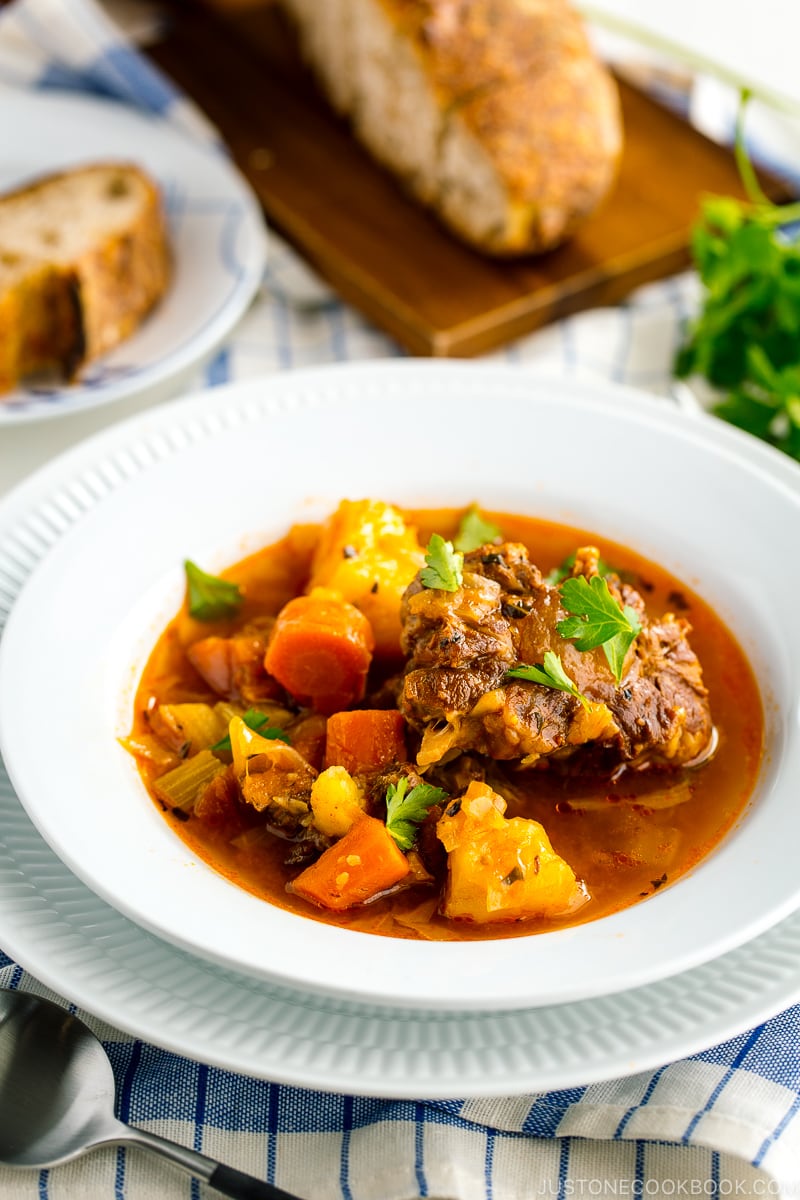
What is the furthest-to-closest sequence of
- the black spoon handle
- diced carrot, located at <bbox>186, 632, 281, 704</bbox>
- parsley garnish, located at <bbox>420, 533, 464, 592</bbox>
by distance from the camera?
diced carrot, located at <bbox>186, 632, 281, 704</bbox> → parsley garnish, located at <bbox>420, 533, 464, 592</bbox> → the black spoon handle

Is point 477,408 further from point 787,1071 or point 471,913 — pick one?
point 787,1071

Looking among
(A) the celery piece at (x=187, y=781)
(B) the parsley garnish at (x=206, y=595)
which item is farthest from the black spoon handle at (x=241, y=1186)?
(B) the parsley garnish at (x=206, y=595)

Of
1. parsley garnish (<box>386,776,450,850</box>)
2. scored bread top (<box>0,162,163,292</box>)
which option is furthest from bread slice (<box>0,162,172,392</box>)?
parsley garnish (<box>386,776,450,850</box>)

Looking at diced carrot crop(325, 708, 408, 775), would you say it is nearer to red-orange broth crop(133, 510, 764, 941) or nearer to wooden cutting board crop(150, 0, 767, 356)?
red-orange broth crop(133, 510, 764, 941)

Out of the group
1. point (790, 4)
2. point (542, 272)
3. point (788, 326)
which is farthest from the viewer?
point (790, 4)

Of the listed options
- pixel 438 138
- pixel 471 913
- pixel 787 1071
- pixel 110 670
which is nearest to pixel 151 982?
pixel 471 913

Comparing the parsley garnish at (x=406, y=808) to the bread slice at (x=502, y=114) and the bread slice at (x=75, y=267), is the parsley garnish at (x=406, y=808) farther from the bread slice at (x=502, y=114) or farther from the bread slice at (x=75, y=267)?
the bread slice at (x=502, y=114)
